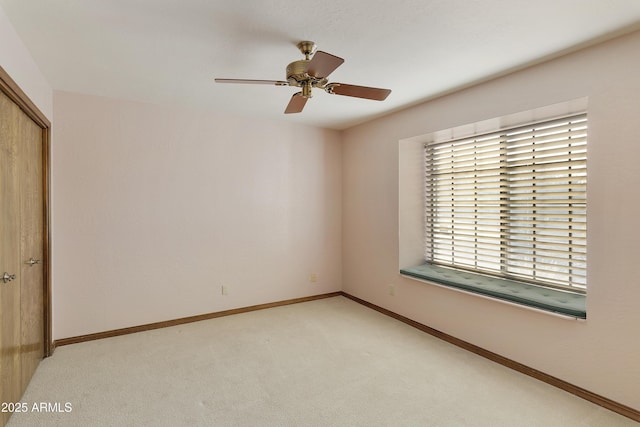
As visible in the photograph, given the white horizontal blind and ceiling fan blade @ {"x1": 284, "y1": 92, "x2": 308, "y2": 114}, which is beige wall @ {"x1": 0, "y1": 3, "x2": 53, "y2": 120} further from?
the white horizontal blind

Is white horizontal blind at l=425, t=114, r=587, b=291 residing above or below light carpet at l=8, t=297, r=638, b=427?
above

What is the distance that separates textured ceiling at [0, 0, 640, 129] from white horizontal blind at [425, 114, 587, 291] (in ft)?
2.47

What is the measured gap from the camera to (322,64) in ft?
6.03

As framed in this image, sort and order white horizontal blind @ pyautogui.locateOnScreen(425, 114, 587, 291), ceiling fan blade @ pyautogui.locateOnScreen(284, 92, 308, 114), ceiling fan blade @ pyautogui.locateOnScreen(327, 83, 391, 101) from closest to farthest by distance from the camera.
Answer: ceiling fan blade @ pyautogui.locateOnScreen(327, 83, 391, 101) < ceiling fan blade @ pyautogui.locateOnScreen(284, 92, 308, 114) < white horizontal blind @ pyautogui.locateOnScreen(425, 114, 587, 291)

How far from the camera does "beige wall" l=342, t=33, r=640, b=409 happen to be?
2.04 m

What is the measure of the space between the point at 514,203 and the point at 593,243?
88cm

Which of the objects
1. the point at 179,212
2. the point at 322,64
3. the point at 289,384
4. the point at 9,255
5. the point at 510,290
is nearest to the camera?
the point at 322,64

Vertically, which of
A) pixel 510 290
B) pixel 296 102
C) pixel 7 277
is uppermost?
pixel 296 102

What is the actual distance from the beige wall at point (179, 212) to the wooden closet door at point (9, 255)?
0.98m

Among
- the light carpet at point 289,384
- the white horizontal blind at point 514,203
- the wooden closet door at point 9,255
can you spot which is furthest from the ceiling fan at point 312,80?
the light carpet at point 289,384

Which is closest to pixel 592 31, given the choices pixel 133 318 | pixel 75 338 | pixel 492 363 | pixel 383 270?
pixel 492 363

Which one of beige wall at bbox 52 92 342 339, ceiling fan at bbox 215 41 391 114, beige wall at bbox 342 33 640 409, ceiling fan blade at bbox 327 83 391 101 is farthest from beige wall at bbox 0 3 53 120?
beige wall at bbox 342 33 640 409

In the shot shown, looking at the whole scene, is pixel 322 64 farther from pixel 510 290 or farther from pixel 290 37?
pixel 510 290

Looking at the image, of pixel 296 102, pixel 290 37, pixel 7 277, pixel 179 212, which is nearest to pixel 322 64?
pixel 290 37
